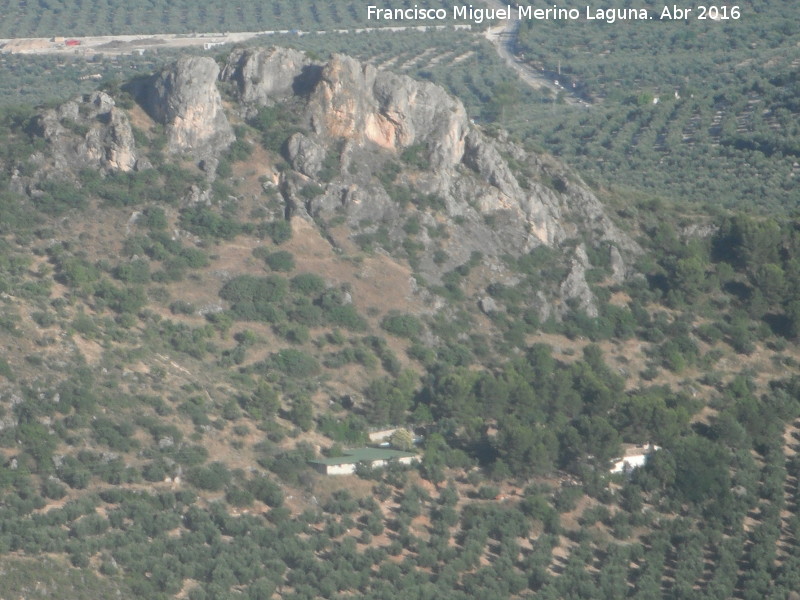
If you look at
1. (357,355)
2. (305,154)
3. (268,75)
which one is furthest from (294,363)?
(268,75)

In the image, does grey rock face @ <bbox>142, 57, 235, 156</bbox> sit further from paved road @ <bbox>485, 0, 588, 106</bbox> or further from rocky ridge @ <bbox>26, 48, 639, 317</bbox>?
paved road @ <bbox>485, 0, 588, 106</bbox>

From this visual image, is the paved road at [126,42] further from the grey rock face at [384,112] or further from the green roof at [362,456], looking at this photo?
the green roof at [362,456]

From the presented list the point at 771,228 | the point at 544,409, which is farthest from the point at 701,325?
the point at 544,409

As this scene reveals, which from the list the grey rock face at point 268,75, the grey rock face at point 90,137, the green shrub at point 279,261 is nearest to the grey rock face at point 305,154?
the grey rock face at point 268,75

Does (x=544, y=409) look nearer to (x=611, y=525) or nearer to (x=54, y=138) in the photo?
(x=611, y=525)

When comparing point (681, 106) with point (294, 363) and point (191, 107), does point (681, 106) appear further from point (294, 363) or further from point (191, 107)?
point (294, 363)

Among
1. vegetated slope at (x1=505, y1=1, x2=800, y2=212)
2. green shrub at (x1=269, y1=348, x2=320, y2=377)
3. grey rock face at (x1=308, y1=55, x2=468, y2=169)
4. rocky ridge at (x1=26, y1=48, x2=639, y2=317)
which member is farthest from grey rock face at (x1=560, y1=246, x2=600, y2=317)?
green shrub at (x1=269, y1=348, x2=320, y2=377)

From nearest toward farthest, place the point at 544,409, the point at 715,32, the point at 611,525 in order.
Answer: the point at 611,525, the point at 544,409, the point at 715,32
